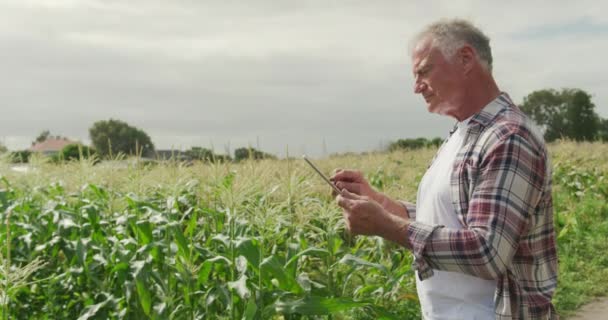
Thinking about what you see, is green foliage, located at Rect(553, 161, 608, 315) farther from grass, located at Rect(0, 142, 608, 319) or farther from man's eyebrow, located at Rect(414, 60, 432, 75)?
man's eyebrow, located at Rect(414, 60, 432, 75)

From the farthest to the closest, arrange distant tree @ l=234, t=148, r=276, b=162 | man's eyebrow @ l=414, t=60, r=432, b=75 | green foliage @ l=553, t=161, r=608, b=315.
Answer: green foliage @ l=553, t=161, r=608, b=315 → distant tree @ l=234, t=148, r=276, b=162 → man's eyebrow @ l=414, t=60, r=432, b=75

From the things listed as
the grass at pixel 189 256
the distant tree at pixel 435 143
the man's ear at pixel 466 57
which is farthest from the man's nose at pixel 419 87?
the distant tree at pixel 435 143

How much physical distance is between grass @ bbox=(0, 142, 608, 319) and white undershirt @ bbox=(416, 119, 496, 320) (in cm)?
113

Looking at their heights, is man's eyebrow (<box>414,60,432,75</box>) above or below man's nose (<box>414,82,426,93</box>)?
above

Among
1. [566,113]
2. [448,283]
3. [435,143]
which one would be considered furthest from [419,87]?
[566,113]

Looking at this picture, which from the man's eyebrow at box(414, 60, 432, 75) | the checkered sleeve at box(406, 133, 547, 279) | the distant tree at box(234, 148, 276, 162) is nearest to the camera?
the checkered sleeve at box(406, 133, 547, 279)

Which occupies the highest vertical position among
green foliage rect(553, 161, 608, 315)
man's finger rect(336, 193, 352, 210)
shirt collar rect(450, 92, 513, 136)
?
shirt collar rect(450, 92, 513, 136)

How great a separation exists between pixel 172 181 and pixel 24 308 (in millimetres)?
1823

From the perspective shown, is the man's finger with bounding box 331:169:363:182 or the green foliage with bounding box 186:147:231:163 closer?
the man's finger with bounding box 331:169:363:182

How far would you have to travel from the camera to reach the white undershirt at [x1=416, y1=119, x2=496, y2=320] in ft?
8.40

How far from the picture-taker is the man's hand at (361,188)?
10.1 feet

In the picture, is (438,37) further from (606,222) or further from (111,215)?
(606,222)

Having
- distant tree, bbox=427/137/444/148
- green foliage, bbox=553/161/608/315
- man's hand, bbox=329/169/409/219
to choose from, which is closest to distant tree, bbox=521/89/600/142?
distant tree, bbox=427/137/444/148

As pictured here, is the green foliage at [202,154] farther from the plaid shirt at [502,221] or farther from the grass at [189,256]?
the plaid shirt at [502,221]
